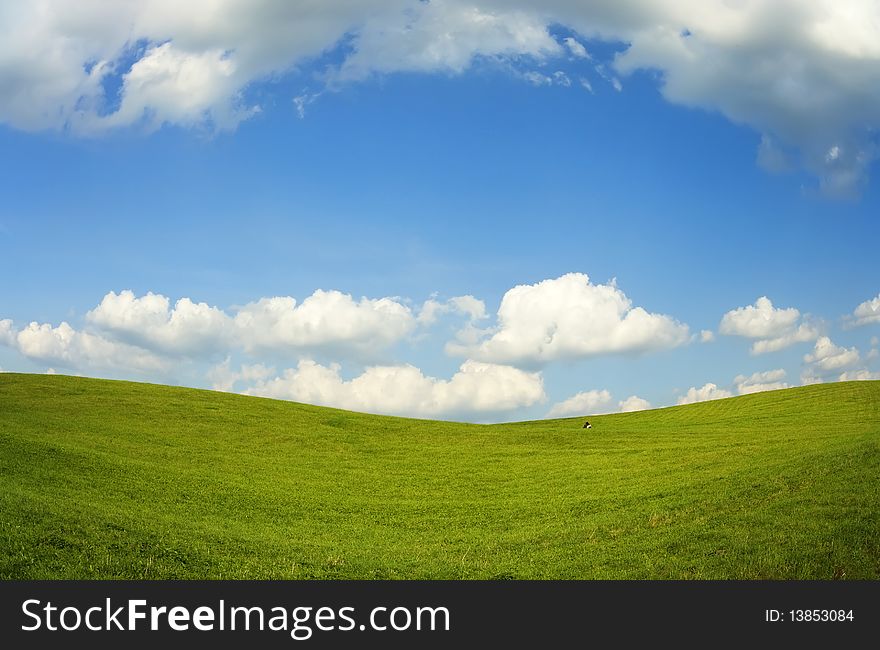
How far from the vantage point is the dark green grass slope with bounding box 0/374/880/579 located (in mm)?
20828

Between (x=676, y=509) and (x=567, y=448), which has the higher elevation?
(x=567, y=448)

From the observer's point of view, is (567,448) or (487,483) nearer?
(487,483)

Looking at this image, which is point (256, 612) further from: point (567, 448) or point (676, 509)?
point (567, 448)

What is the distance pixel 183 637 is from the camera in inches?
568

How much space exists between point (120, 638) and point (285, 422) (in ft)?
155

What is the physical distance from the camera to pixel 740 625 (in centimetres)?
1575

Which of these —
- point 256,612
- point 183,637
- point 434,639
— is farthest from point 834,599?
point 183,637

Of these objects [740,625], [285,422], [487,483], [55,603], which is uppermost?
[285,422]

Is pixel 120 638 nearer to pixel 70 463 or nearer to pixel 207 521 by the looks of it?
pixel 207 521

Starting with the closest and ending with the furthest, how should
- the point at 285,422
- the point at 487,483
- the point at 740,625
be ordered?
1. the point at 740,625
2. the point at 487,483
3. the point at 285,422

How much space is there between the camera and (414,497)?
122ft

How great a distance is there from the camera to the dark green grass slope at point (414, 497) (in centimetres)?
2083

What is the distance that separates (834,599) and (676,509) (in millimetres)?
11890

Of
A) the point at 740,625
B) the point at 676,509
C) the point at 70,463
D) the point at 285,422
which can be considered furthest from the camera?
the point at 285,422
